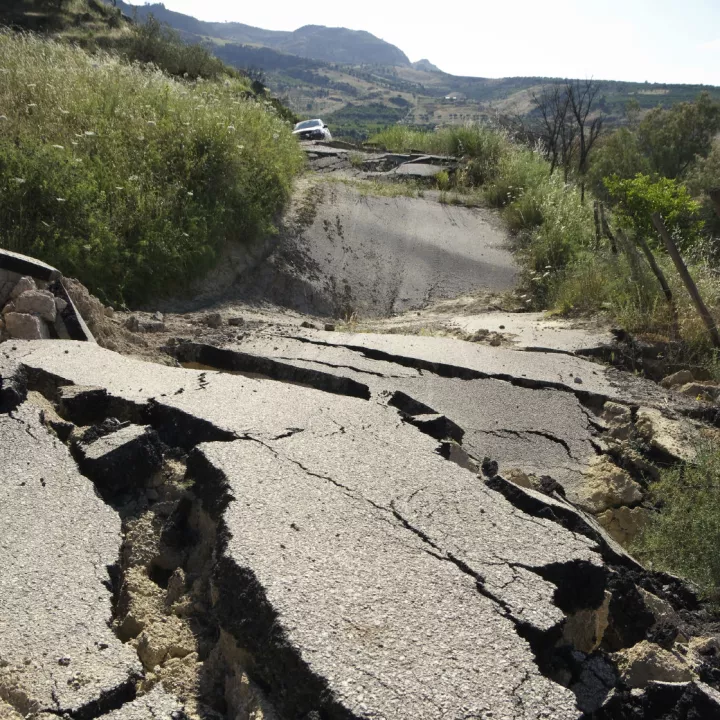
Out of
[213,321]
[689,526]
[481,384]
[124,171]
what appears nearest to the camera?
[689,526]

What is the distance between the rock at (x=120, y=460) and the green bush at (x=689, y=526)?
2.73 meters

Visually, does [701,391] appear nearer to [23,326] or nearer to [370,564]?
[370,564]

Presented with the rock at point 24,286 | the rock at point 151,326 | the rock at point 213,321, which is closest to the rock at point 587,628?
the rock at point 24,286

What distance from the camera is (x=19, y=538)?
3145 millimetres

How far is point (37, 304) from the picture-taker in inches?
230

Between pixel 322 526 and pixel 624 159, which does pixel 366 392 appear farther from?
pixel 624 159

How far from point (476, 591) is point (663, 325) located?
594 cm

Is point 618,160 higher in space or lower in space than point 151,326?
higher

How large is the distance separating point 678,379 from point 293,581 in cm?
515

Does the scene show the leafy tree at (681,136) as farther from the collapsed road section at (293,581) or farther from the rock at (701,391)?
the collapsed road section at (293,581)

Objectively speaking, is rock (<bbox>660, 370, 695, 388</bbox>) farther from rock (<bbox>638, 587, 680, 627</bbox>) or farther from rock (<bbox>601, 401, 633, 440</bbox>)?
rock (<bbox>638, 587, 680, 627</bbox>)

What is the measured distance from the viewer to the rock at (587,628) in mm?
3121

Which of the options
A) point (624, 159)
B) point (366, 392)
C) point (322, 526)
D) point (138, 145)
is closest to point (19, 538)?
point (322, 526)

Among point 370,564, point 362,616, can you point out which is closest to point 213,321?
point 370,564
